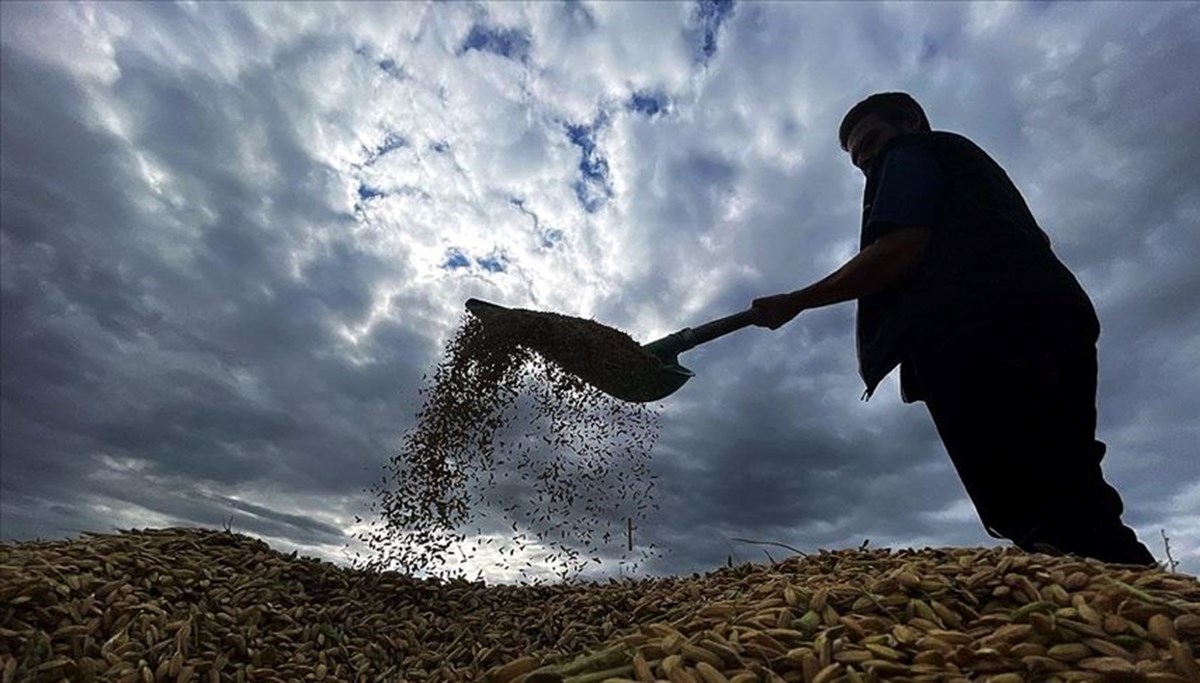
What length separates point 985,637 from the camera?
2.16m

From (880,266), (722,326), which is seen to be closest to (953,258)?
(880,266)

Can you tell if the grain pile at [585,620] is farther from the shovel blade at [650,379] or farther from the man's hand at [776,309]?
the man's hand at [776,309]

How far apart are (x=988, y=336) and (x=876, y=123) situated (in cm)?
144

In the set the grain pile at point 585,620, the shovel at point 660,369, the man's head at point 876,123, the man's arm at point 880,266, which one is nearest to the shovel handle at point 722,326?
the shovel at point 660,369

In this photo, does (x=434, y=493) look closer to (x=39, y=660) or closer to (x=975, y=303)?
(x=39, y=660)

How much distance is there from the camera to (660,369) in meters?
4.76

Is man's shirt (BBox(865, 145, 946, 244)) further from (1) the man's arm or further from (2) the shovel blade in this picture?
(2) the shovel blade

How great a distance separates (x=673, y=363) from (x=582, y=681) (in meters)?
2.82

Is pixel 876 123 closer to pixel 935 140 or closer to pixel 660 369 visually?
pixel 935 140

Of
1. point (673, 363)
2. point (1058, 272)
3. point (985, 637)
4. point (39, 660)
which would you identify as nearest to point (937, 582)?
point (985, 637)

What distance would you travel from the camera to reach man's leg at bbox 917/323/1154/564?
3166 millimetres

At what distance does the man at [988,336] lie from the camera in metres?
3.22

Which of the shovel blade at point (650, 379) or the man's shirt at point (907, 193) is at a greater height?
the man's shirt at point (907, 193)

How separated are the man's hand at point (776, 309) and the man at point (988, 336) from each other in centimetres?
37
